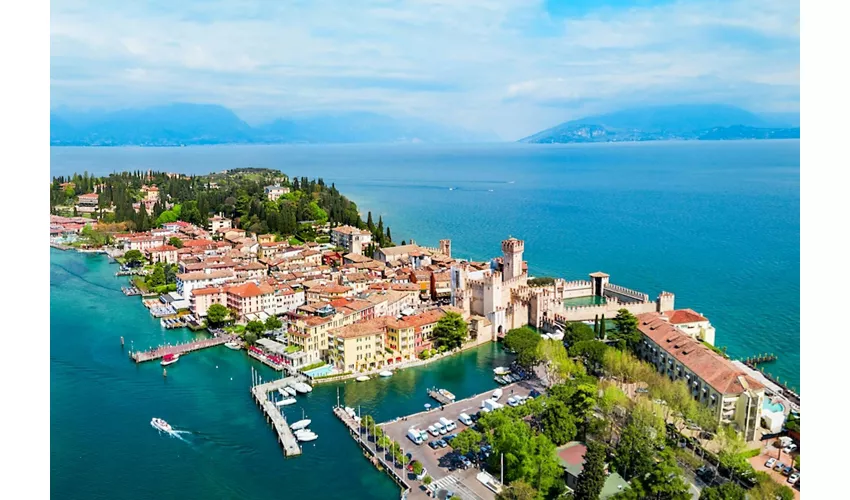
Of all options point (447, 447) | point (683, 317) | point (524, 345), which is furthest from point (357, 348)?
point (683, 317)

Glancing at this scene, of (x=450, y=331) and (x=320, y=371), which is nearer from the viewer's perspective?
(x=320, y=371)

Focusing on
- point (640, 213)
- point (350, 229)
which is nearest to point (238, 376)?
point (350, 229)

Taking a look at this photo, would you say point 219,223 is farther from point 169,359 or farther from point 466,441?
point 466,441

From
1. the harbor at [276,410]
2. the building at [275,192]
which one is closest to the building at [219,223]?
the building at [275,192]

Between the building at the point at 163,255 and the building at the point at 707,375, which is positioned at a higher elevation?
the building at the point at 163,255

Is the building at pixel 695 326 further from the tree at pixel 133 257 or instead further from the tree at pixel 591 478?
the tree at pixel 133 257

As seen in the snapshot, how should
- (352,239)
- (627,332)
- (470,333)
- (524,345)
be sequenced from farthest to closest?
(352,239)
(470,333)
(627,332)
(524,345)

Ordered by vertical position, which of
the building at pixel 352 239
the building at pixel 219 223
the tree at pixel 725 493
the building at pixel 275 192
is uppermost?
the building at pixel 275 192
